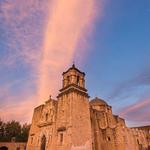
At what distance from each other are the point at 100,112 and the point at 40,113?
8500 mm

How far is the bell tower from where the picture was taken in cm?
1869

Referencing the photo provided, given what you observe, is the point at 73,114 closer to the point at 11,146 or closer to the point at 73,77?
the point at 73,77

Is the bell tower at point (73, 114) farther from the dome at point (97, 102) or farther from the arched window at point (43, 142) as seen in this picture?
the dome at point (97, 102)

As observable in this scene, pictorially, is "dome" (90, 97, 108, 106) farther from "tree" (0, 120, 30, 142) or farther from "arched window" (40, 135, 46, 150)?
"tree" (0, 120, 30, 142)

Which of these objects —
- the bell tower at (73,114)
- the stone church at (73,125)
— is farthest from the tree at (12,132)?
the bell tower at (73,114)

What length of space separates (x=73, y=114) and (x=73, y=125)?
116cm

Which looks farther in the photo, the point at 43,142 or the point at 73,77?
the point at 43,142

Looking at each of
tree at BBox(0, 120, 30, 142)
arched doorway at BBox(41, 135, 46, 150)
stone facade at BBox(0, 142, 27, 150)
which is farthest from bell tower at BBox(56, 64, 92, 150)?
tree at BBox(0, 120, 30, 142)

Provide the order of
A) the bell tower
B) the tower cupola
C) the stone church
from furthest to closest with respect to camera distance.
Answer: the tower cupola
the stone church
the bell tower

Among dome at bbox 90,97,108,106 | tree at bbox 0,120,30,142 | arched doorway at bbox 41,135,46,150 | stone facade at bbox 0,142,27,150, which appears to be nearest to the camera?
arched doorway at bbox 41,135,46,150

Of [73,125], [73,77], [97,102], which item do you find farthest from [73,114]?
[97,102]

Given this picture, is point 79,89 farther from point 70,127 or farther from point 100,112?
point 100,112

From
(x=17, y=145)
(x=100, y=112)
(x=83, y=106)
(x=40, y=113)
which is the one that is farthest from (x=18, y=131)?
(x=83, y=106)

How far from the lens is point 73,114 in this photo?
19562 millimetres
